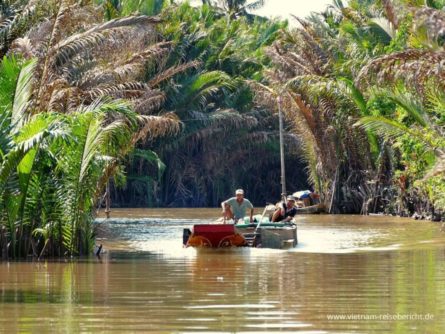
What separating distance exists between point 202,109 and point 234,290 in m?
36.8

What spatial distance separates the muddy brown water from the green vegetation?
1576 mm

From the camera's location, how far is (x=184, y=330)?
38.5 ft

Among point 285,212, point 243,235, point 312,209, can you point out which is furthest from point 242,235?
point 312,209

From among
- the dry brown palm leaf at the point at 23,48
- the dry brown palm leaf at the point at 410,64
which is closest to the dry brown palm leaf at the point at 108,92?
the dry brown palm leaf at the point at 23,48

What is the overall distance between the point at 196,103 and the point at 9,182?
31.1 metres

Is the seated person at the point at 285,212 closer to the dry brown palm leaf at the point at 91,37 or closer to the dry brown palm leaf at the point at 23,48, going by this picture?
the dry brown palm leaf at the point at 91,37

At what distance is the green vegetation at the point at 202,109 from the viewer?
67.5 ft

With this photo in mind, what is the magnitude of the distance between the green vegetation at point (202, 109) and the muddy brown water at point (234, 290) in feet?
5.17

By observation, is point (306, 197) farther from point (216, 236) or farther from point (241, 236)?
point (216, 236)

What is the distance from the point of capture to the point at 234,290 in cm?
1562

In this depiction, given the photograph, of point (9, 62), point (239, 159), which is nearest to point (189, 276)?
point (9, 62)

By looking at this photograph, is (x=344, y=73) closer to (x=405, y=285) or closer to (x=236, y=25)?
(x=236, y=25)

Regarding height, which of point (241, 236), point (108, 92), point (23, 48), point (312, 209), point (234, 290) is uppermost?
point (23, 48)

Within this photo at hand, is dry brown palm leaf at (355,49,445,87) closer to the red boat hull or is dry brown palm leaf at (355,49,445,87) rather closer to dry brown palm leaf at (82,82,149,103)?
the red boat hull
